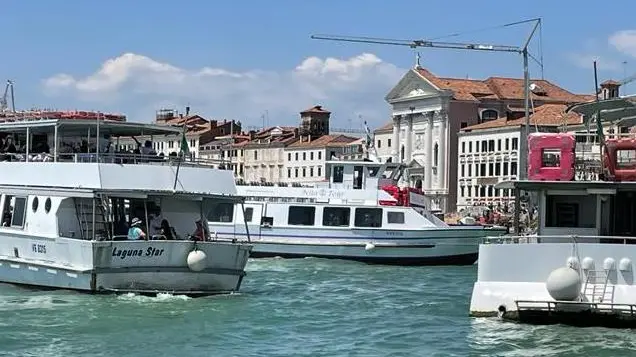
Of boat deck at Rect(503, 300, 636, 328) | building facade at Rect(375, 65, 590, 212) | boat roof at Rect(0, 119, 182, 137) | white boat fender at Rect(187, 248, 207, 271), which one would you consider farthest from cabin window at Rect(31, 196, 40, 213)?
building facade at Rect(375, 65, 590, 212)

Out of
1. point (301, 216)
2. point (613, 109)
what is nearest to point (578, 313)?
point (613, 109)

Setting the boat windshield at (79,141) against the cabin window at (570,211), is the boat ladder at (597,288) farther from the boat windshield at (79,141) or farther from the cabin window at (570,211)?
the boat windshield at (79,141)

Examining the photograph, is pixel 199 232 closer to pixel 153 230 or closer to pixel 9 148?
pixel 153 230

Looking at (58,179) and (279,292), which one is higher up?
(58,179)

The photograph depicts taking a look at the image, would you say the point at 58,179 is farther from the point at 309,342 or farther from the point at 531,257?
the point at 531,257

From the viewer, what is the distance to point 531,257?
20219 mm

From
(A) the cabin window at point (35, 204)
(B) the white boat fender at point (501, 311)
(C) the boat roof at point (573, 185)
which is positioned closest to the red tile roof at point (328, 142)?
(A) the cabin window at point (35, 204)

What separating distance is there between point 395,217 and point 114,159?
15659 mm

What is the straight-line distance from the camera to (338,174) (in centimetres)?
4353

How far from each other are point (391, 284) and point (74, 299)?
1062 centimetres

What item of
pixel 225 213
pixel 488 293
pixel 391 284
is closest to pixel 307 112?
pixel 225 213

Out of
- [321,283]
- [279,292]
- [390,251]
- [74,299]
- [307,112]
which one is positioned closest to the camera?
[74,299]

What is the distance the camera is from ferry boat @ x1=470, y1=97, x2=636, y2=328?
19609mm

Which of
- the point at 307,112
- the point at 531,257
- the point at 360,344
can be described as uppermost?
the point at 307,112
